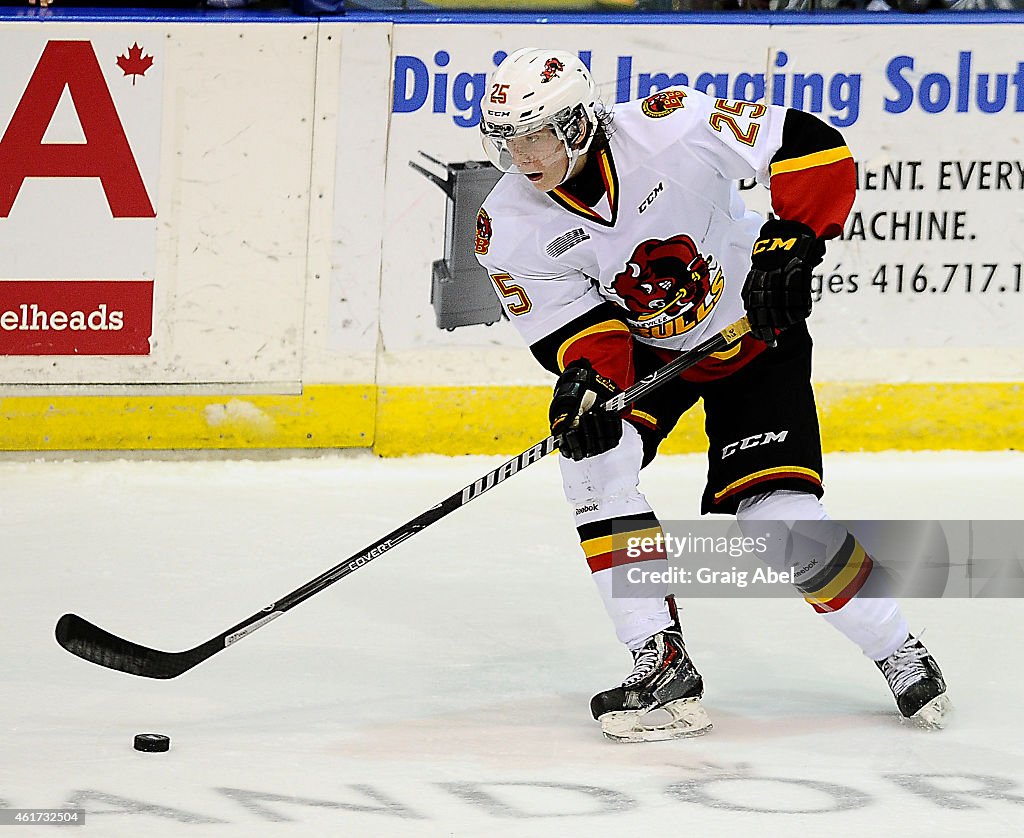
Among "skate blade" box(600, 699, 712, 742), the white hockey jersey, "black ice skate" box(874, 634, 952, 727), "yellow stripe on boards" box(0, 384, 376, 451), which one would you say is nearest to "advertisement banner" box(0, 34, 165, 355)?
"yellow stripe on boards" box(0, 384, 376, 451)

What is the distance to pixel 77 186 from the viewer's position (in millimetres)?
4484

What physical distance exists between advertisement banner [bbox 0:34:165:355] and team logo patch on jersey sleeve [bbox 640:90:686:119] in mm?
2077

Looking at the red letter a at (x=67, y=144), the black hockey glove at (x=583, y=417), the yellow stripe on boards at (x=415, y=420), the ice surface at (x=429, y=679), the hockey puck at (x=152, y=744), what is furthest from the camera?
the yellow stripe on boards at (x=415, y=420)

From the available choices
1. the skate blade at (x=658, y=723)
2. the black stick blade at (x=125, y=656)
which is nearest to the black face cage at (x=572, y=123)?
the skate blade at (x=658, y=723)

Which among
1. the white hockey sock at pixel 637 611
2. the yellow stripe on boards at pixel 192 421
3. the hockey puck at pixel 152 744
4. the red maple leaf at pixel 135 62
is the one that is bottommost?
the hockey puck at pixel 152 744

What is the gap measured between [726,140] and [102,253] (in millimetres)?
2253

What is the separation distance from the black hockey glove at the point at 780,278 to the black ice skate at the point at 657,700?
1.74ft

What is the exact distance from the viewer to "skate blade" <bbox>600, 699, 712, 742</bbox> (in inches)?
106

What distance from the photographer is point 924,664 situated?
109 inches

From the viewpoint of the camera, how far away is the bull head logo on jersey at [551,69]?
101 inches

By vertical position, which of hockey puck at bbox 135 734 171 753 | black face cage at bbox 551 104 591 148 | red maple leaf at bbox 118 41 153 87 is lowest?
hockey puck at bbox 135 734 171 753

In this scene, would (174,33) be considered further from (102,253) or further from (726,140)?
(726,140)

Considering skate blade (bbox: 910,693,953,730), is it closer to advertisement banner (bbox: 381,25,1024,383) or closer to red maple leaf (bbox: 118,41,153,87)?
advertisement banner (bbox: 381,25,1024,383)

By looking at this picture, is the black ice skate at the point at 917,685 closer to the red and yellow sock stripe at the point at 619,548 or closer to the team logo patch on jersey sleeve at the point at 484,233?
the red and yellow sock stripe at the point at 619,548
